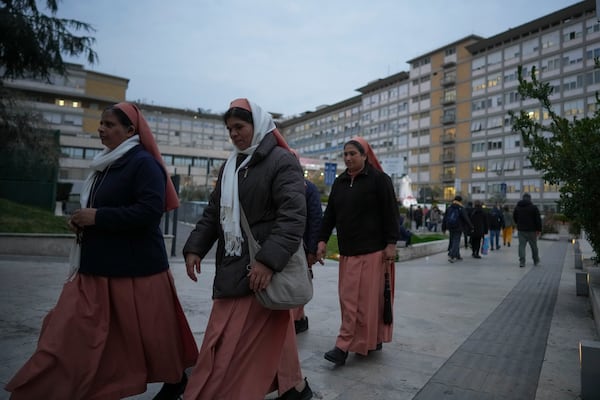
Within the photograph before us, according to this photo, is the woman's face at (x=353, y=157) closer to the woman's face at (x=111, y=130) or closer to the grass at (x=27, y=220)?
the woman's face at (x=111, y=130)

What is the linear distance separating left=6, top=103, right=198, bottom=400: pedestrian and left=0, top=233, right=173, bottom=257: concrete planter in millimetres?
8521

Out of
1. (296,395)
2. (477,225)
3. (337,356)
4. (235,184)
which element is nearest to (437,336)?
(337,356)

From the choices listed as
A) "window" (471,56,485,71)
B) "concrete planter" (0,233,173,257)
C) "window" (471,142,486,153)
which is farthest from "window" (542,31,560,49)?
"concrete planter" (0,233,173,257)

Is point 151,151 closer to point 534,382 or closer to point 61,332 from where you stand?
point 61,332

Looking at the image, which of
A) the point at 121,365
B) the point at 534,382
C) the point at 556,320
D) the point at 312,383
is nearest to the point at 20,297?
the point at 121,365

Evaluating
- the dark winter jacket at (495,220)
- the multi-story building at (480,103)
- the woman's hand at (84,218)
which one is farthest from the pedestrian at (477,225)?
the multi-story building at (480,103)

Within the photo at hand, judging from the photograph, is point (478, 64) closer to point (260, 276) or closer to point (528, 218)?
point (528, 218)

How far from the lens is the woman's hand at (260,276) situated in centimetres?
215

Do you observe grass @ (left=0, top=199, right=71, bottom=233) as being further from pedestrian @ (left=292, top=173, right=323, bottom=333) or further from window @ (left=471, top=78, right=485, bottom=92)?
window @ (left=471, top=78, right=485, bottom=92)

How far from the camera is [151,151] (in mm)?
2732

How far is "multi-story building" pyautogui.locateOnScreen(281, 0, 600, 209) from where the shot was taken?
158ft

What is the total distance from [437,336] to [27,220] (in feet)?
37.3

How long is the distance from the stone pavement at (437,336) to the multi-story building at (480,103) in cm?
3710

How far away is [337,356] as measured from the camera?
133 inches
